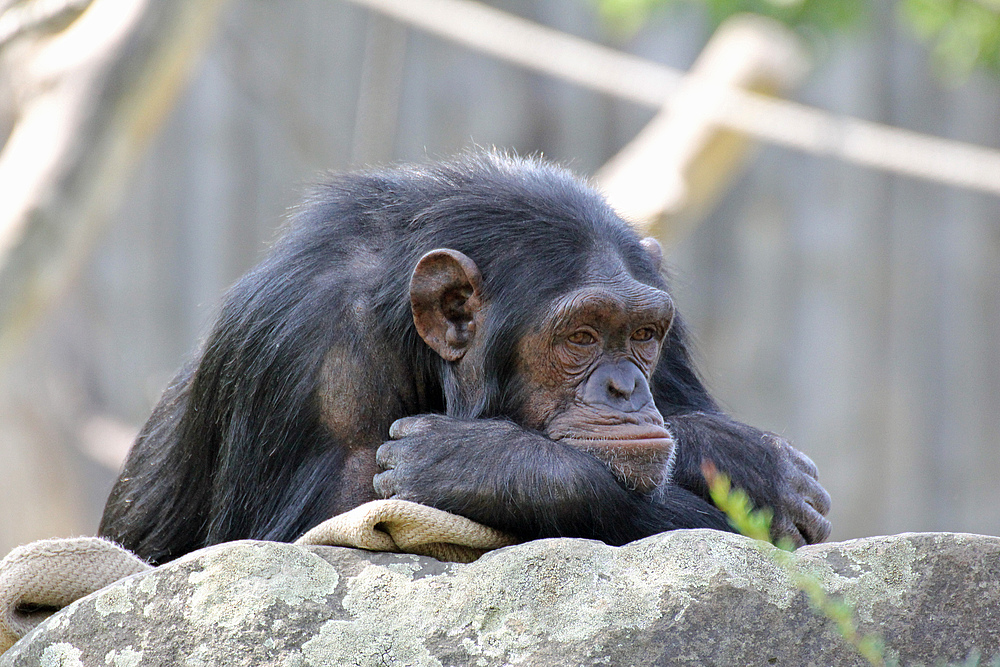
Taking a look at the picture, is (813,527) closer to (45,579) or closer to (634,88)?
(45,579)

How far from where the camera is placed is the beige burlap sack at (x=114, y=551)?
8.98 feet

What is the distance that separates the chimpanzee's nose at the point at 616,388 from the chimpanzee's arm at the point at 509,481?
0.65 feet

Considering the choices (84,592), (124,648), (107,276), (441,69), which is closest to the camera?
(124,648)

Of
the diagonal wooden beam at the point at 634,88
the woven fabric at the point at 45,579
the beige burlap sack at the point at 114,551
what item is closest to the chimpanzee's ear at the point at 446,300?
the beige burlap sack at the point at 114,551

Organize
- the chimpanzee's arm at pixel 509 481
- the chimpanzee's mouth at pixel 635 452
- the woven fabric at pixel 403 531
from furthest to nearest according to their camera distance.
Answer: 1. the chimpanzee's mouth at pixel 635 452
2. the chimpanzee's arm at pixel 509 481
3. the woven fabric at pixel 403 531

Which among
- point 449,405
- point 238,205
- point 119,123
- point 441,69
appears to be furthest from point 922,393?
point 449,405

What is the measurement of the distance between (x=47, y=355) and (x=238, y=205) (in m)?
2.19

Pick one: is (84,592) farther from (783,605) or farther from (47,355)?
(47,355)

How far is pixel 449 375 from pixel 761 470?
2.86 feet

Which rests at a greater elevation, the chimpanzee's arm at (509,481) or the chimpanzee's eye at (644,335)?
the chimpanzee's eye at (644,335)

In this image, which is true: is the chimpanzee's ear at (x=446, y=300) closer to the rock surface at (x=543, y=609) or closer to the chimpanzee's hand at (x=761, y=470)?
the chimpanzee's hand at (x=761, y=470)

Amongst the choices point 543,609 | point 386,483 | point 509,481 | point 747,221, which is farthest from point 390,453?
point 747,221

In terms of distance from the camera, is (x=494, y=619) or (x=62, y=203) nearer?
(x=494, y=619)

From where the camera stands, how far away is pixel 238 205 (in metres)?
10.2
